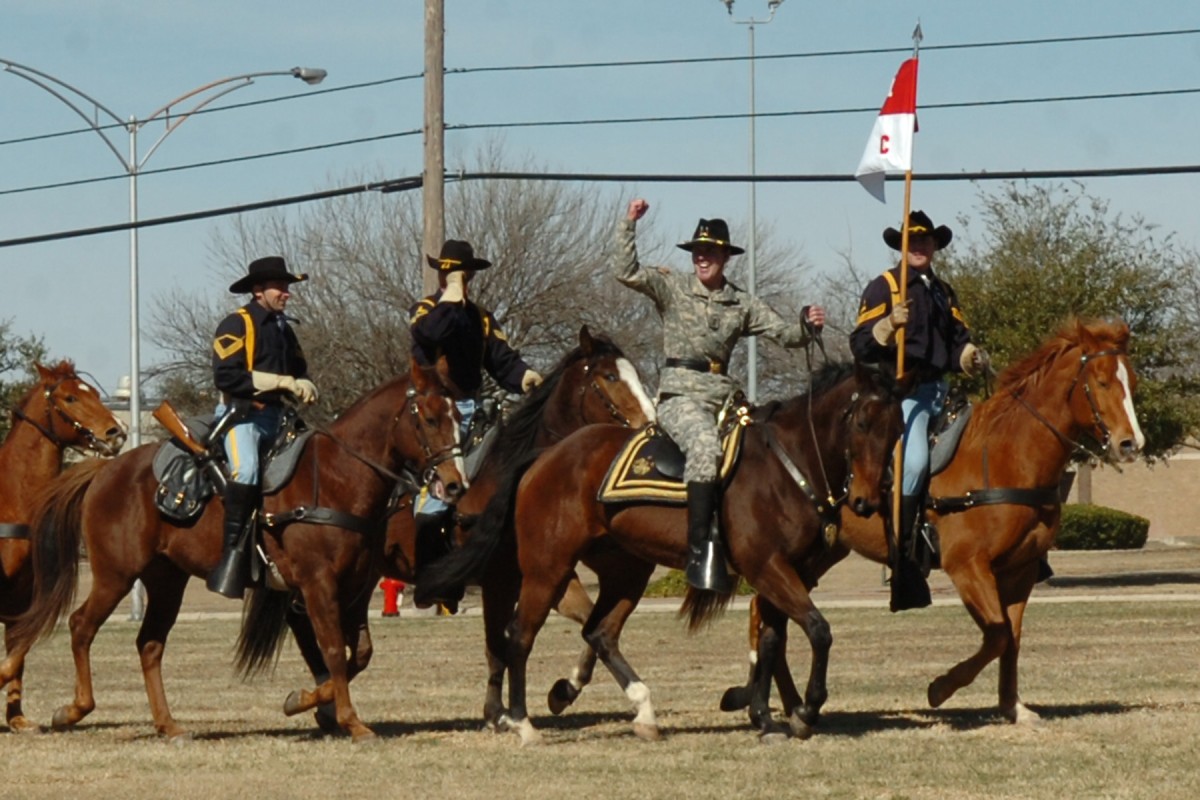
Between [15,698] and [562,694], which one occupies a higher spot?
[562,694]

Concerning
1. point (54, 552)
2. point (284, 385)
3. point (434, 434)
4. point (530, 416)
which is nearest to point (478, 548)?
point (434, 434)

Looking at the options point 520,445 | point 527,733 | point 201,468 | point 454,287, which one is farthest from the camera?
point 520,445

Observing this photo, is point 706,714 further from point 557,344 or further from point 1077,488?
point 1077,488

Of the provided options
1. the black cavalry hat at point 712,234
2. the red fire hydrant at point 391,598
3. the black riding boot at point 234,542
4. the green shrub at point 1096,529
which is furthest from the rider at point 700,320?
the green shrub at point 1096,529

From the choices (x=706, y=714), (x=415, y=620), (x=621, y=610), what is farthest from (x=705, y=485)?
(x=415, y=620)

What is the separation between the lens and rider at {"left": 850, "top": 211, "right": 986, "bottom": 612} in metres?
12.6

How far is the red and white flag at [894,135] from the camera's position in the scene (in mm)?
13883

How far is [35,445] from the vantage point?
14.7 meters

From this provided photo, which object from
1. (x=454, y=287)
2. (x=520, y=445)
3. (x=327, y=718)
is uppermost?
(x=454, y=287)

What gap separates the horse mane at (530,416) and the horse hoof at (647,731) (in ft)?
8.15

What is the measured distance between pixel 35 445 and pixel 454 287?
3635 mm

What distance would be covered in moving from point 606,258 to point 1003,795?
1371 inches

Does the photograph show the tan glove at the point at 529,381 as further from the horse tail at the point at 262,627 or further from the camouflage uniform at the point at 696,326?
the horse tail at the point at 262,627

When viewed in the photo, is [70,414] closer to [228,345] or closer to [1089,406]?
[228,345]
